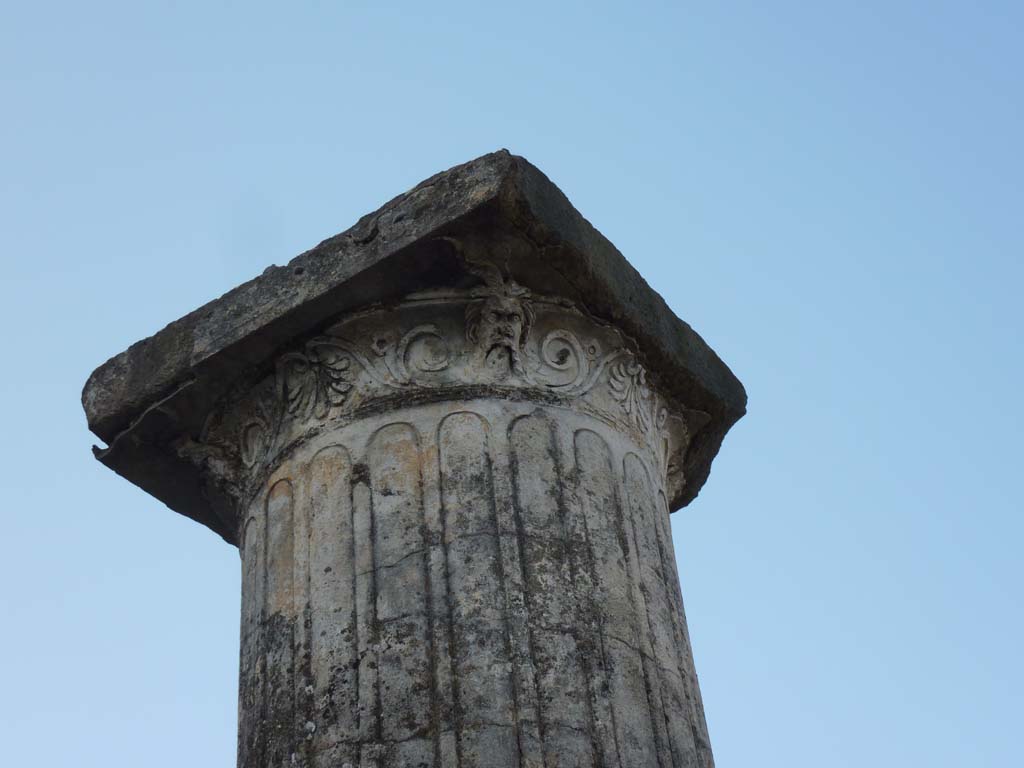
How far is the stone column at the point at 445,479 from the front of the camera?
6.43 m

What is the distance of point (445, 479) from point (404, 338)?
0.88 meters

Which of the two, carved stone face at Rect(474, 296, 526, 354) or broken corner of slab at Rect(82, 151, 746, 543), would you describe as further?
carved stone face at Rect(474, 296, 526, 354)

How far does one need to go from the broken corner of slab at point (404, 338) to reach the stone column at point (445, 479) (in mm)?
12

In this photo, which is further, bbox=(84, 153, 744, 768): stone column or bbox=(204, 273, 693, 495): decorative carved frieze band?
bbox=(204, 273, 693, 495): decorative carved frieze band

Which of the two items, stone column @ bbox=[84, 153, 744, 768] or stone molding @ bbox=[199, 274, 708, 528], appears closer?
stone column @ bbox=[84, 153, 744, 768]

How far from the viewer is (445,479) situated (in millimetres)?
7008

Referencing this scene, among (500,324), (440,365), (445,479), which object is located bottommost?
(445,479)

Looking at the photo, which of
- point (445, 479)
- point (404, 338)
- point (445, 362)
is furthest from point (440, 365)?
point (445, 479)

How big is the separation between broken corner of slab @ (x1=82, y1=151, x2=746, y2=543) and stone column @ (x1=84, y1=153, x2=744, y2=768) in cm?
1

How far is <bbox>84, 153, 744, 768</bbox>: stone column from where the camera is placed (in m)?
6.43

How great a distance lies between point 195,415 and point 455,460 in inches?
64.0

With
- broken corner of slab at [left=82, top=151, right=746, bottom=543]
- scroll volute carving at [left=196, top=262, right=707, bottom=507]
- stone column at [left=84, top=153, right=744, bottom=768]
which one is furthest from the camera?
scroll volute carving at [left=196, top=262, right=707, bottom=507]

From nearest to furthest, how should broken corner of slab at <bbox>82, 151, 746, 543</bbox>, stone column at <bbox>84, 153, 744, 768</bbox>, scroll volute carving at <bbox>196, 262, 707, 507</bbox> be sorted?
stone column at <bbox>84, 153, 744, 768</bbox>
broken corner of slab at <bbox>82, 151, 746, 543</bbox>
scroll volute carving at <bbox>196, 262, 707, 507</bbox>

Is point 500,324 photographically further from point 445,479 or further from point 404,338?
point 445,479
